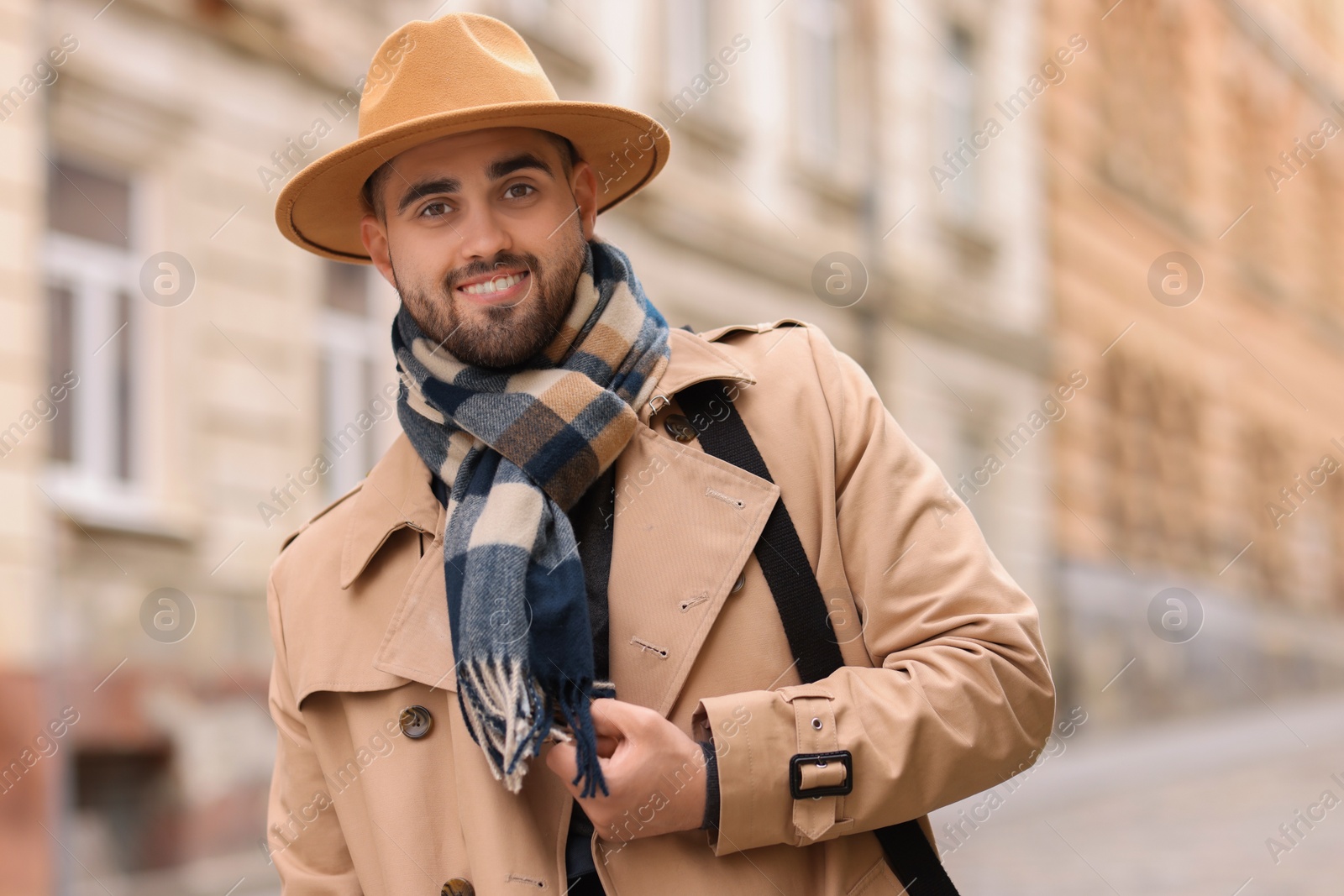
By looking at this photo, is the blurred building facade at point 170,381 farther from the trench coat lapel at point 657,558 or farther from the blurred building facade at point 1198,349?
the blurred building facade at point 1198,349

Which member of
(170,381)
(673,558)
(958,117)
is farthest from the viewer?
(958,117)

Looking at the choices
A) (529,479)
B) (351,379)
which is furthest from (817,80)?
(529,479)

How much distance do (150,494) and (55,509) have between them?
77 centimetres

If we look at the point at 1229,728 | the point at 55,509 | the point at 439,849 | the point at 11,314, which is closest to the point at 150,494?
the point at 55,509

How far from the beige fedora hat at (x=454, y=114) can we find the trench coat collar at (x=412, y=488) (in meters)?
0.37

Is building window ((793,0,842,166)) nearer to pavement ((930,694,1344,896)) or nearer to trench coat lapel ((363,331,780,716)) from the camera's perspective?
pavement ((930,694,1344,896))

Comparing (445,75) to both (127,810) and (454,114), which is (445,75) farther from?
(127,810)

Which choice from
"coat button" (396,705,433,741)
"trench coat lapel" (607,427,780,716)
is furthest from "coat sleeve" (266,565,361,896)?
"trench coat lapel" (607,427,780,716)

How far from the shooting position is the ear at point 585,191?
2.76m

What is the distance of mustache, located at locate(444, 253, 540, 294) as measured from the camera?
254 cm

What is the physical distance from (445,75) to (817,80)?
505 inches

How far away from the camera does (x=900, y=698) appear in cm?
222

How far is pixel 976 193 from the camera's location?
56.6ft

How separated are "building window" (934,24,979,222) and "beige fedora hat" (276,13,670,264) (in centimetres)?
1406
